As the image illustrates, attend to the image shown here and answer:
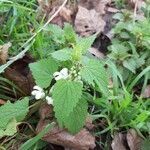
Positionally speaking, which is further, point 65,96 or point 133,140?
point 133,140

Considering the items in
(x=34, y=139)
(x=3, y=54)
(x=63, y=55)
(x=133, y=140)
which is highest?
(x=63, y=55)

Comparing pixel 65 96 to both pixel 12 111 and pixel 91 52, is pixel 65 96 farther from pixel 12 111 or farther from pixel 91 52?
pixel 91 52

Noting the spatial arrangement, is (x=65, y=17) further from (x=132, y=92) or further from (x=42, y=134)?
(x=42, y=134)

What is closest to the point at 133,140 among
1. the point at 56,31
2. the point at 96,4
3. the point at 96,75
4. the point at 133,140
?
the point at 133,140

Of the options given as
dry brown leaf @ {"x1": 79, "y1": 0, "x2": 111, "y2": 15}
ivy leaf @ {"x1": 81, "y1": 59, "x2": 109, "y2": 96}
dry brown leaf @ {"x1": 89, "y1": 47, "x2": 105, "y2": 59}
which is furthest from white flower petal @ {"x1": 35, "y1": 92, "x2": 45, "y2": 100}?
dry brown leaf @ {"x1": 79, "y1": 0, "x2": 111, "y2": 15}

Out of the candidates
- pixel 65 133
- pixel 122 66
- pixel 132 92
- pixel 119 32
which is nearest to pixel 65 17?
pixel 119 32

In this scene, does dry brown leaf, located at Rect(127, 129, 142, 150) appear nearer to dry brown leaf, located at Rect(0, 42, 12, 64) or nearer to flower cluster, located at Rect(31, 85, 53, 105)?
flower cluster, located at Rect(31, 85, 53, 105)
